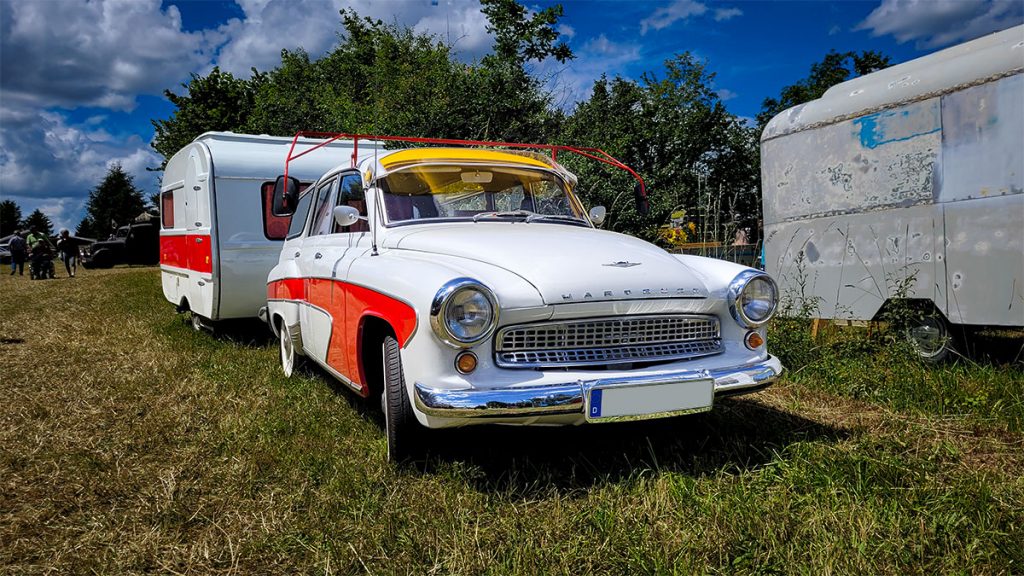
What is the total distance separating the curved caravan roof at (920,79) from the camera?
4.93 m

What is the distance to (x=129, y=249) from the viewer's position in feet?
90.9

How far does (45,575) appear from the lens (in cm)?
236

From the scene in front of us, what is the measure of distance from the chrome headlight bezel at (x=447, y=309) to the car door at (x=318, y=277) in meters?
1.28

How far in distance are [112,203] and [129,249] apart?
1327 inches

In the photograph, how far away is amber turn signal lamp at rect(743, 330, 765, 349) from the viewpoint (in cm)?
330

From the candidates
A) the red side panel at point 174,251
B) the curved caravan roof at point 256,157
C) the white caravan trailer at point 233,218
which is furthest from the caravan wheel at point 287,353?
the red side panel at point 174,251

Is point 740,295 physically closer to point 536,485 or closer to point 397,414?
point 536,485

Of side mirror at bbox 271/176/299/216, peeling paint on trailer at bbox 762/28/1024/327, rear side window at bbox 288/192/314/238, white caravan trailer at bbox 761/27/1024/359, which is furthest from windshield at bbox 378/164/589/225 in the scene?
white caravan trailer at bbox 761/27/1024/359

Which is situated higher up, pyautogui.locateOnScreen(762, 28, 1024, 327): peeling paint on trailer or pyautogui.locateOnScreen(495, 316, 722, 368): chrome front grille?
pyautogui.locateOnScreen(762, 28, 1024, 327): peeling paint on trailer

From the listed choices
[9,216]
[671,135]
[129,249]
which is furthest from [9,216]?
[671,135]

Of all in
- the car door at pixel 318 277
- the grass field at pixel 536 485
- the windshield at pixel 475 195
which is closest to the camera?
the grass field at pixel 536 485

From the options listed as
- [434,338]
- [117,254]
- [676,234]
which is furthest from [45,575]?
[117,254]

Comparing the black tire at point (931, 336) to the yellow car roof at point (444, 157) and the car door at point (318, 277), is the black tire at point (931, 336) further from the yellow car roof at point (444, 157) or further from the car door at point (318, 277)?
the car door at point (318, 277)

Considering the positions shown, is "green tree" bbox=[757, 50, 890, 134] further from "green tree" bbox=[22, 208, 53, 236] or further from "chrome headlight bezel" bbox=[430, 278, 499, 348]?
"green tree" bbox=[22, 208, 53, 236]
